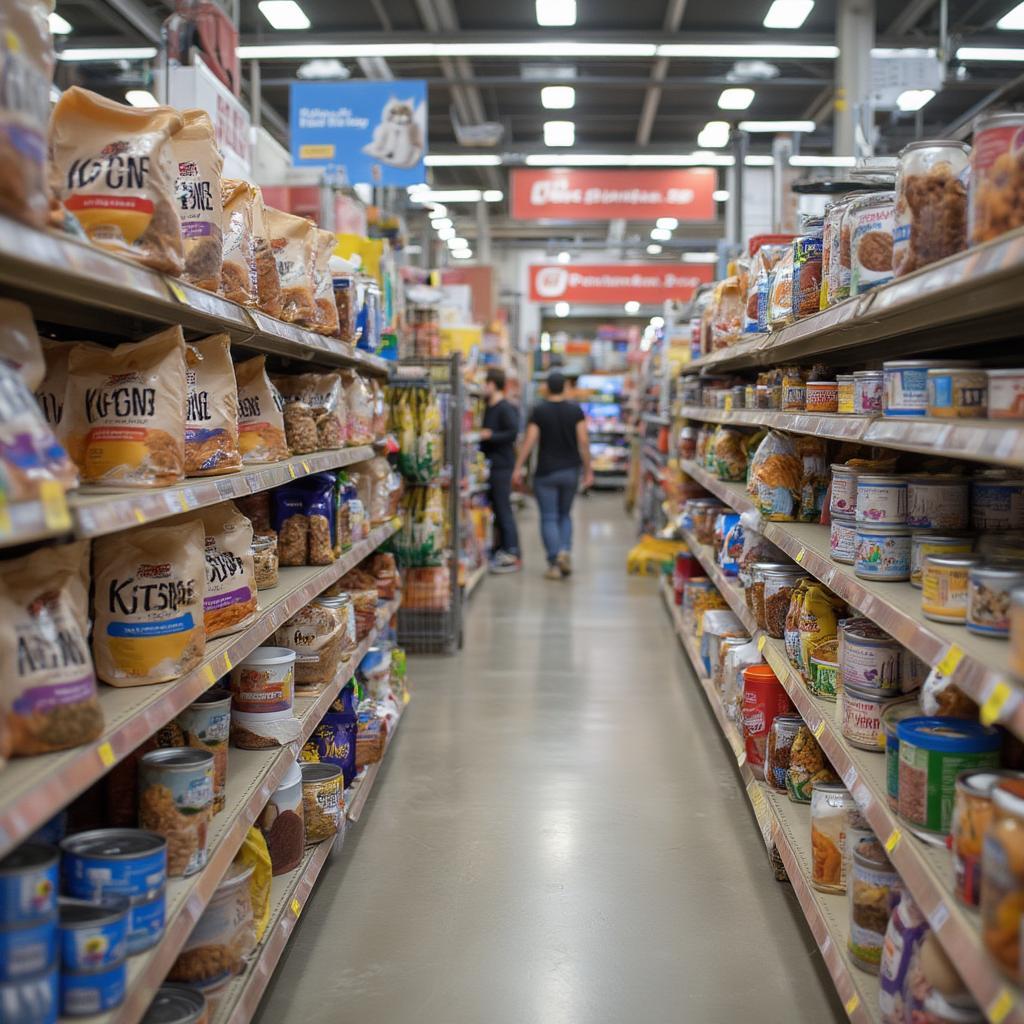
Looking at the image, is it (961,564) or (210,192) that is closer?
(961,564)

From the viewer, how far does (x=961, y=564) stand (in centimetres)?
206

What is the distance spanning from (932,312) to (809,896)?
149 centimetres

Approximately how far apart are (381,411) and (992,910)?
3697 millimetres

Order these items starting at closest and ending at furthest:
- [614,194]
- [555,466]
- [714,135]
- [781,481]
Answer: [781,481] < [555,466] < [614,194] < [714,135]

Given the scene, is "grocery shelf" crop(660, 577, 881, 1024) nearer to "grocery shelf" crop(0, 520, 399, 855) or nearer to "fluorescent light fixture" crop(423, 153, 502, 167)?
"grocery shelf" crop(0, 520, 399, 855)

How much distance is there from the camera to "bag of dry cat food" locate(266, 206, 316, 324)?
10.8 feet

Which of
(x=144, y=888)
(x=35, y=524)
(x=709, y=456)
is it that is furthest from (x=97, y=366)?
(x=709, y=456)

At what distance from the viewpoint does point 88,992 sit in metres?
1.66

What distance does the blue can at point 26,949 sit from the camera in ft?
4.93

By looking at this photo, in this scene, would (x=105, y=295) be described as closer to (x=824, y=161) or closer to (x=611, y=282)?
(x=824, y=161)

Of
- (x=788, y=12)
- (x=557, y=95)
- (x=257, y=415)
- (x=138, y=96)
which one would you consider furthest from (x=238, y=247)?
(x=138, y=96)

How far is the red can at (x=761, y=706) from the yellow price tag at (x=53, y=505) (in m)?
2.64

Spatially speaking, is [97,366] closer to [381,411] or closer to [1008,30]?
[381,411]

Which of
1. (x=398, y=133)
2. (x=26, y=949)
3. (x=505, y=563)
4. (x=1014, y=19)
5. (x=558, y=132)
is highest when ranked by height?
(x=558, y=132)
